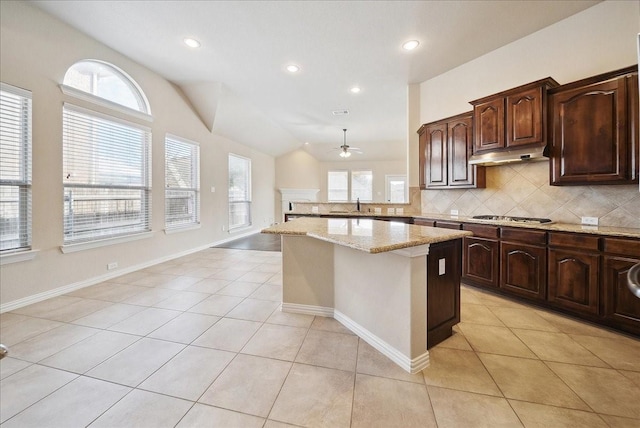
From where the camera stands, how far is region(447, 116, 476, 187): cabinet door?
3.42 metres

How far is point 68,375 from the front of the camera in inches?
64.6

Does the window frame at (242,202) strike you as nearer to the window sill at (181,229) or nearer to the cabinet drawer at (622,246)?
the window sill at (181,229)

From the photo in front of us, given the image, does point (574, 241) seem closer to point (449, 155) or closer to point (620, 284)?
point (620, 284)

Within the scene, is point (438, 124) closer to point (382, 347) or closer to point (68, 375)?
point (382, 347)

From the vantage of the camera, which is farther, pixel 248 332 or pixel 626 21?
pixel 626 21

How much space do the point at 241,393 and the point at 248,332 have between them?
703 millimetres

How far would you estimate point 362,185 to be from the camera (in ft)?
32.1

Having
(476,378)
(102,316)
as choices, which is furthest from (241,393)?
(102,316)

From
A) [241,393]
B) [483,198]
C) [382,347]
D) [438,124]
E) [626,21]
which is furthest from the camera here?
[438,124]

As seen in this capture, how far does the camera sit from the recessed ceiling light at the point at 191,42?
3.14 metres

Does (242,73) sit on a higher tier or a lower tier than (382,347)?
higher

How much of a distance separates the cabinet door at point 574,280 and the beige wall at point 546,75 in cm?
68

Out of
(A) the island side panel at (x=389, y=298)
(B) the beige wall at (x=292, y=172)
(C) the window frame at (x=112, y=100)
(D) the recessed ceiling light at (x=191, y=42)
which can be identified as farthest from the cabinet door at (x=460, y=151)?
(B) the beige wall at (x=292, y=172)

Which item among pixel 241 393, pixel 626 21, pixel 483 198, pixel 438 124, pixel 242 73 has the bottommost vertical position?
pixel 241 393
